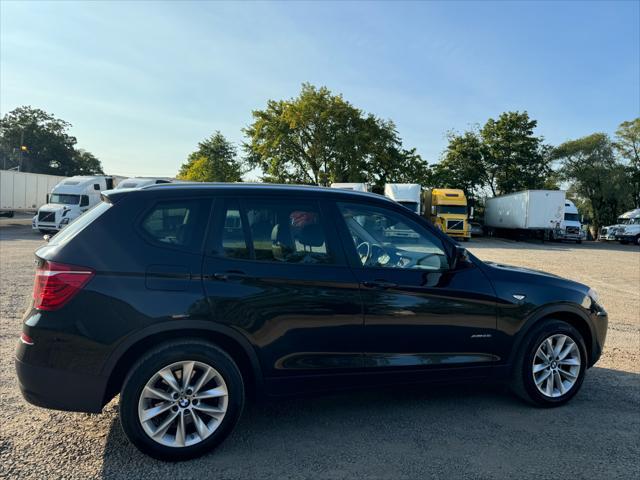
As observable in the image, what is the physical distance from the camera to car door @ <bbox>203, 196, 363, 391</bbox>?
10.1 feet

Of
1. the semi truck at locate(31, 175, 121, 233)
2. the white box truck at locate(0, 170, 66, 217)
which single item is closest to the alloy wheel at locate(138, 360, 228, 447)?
the semi truck at locate(31, 175, 121, 233)

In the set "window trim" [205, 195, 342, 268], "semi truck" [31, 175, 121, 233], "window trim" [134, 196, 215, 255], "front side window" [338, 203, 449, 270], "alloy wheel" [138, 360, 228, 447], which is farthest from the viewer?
"semi truck" [31, 175, 121, 233]

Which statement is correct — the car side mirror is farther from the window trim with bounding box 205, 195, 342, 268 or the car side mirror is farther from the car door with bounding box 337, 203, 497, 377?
the window trim with bounding box 205, 195, 342, 268

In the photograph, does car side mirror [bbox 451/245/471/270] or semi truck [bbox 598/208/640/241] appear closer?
car side mirror [bbox 451/245/471/270]

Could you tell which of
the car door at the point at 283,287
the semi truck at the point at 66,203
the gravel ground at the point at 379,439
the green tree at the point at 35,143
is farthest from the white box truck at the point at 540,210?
the green tree at the point at 35,143

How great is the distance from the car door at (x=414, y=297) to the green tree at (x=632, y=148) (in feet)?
165

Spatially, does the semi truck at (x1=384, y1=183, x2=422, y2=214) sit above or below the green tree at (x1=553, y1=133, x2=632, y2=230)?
below

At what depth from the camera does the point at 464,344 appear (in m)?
3.62

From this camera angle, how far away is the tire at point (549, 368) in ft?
12.6

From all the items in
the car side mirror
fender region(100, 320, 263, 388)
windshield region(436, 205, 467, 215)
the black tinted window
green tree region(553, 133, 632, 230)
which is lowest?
fender region(100, 320, 263, 388)

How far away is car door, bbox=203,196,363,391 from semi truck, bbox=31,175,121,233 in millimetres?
20325

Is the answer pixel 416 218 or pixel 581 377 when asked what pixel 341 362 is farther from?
pixel 581 377

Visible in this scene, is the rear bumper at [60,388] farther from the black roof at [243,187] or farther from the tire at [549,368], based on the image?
the tire at [549,368]

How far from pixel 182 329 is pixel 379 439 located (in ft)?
5.30
